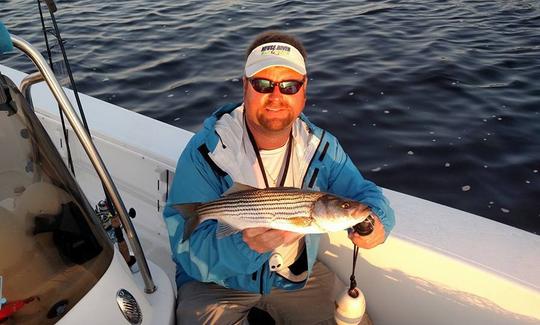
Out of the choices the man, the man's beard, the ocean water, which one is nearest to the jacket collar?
the man

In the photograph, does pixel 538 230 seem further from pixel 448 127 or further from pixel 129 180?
pixel 129 180

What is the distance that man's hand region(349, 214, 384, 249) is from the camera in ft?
8.99

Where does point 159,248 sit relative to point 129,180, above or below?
below

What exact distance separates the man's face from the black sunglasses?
0.02 meters

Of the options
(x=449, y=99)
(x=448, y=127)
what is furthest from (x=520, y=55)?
(x=448, y=127)

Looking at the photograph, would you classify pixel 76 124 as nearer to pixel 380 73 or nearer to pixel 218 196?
pixel 218 196

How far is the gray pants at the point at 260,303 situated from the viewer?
2.99m

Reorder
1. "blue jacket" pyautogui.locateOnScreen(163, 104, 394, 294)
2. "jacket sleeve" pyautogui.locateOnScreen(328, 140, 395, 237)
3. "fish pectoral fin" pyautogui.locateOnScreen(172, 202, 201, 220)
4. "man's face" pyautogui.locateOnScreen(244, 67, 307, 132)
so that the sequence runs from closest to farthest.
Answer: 1. "fish pectoral fin" pyautogui.locateOnScreen(172, 202, 201, 220)
2. "blue jacket" pyautogui.locateOnScreen(163, 104, 394, 294)
3. "man's face" pyautogui.locateOnScreen(244, 67, 307, 132)
4. "jacket sleeve" pyautogui.locateOnScreen(328, 140, 395, 237)

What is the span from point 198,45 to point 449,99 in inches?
207

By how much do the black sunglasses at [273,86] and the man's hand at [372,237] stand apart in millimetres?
909

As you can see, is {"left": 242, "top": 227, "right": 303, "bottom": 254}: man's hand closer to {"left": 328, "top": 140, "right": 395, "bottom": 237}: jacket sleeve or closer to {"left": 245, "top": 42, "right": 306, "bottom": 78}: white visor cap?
{"left": 328, "top": 140, "right": 395, "bottom": 237}: jacket sleeve

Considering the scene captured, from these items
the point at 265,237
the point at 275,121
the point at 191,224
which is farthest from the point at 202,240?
the point at 275,121

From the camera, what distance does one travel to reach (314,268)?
3439mm

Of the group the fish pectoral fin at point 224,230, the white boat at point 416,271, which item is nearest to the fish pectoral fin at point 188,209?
the fish pectoral fin at point 224,230
